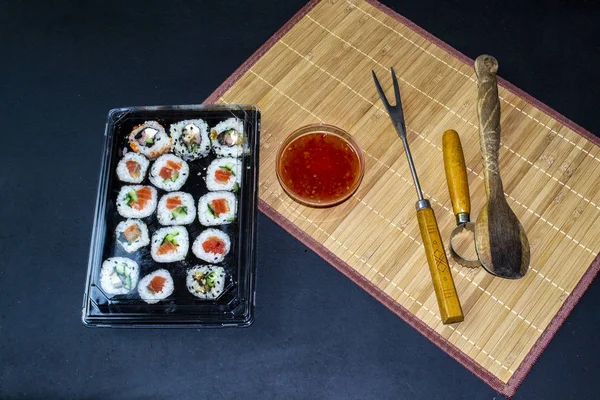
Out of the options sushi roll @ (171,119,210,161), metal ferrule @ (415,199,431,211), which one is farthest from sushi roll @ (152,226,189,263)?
metal ferrule @ (415,199,431,211)

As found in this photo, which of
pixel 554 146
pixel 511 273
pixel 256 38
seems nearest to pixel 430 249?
pixel 511 273

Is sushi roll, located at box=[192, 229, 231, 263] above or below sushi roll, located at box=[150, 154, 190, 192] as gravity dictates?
below

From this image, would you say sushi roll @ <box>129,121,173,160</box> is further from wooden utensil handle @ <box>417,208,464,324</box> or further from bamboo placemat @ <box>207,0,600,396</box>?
wooden utensil handle @ <box>417,208,464,324</box>

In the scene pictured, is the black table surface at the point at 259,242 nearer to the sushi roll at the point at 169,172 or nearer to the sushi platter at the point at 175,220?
the sushi platter at the point at 175,220

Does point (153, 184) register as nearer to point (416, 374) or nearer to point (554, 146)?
point (416, 374)

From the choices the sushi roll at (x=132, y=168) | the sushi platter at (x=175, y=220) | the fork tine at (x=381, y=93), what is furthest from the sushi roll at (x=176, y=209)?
the fork tine at (x=381, y=93)

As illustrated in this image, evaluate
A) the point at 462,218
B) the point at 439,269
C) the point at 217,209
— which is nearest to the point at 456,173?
the point at 462,218

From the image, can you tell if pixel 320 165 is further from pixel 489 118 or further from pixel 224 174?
pixel 489 118

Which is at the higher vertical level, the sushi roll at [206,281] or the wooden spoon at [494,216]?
the wooden spoon at [494,216]
